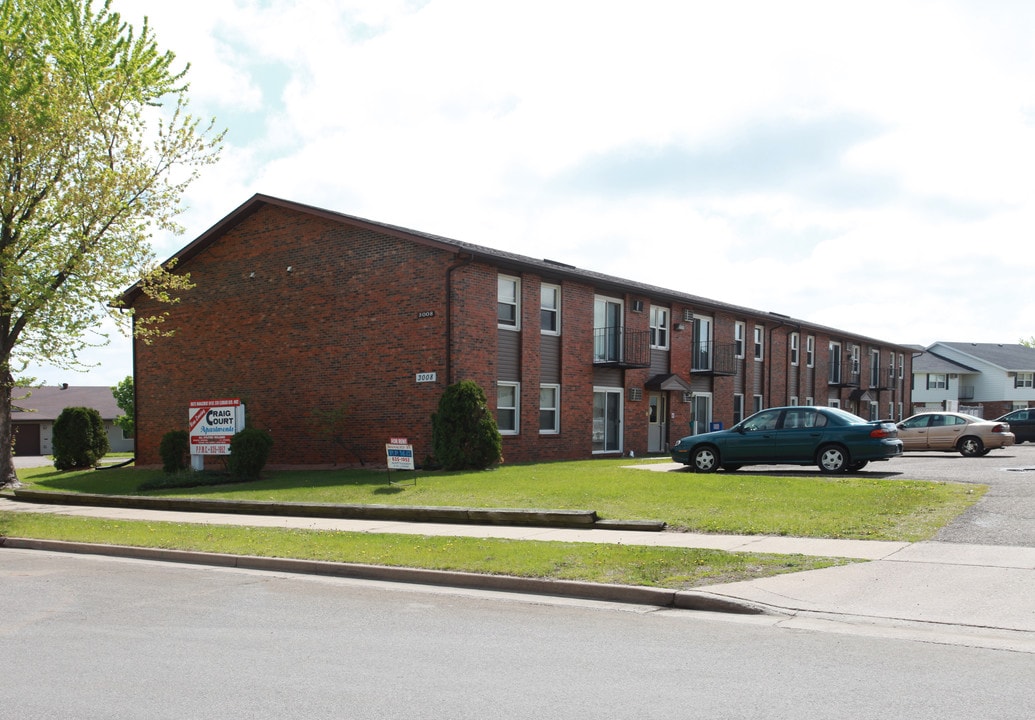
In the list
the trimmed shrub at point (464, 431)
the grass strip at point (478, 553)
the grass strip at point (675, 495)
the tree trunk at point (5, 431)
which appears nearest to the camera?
the grass strip at point (478, 553)

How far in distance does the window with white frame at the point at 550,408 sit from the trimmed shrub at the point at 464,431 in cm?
411

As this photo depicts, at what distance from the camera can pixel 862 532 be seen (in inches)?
437

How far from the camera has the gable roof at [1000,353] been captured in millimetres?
70050

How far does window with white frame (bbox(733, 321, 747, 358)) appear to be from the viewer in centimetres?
3350

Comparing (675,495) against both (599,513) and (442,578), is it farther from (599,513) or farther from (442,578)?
(442,578)

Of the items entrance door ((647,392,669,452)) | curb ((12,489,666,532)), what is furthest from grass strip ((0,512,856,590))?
entrance door ((647,392,669,452))

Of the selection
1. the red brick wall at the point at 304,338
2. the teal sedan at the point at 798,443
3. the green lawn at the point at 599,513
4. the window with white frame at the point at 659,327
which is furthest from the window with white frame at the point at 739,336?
the red brick wall at the point at 304,338

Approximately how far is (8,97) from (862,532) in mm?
17465

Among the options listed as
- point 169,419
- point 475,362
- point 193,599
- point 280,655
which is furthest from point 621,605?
point 169,419

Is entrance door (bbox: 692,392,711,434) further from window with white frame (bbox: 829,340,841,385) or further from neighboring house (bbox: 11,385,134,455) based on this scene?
neighboring house (bbox: 11,385,134,455)

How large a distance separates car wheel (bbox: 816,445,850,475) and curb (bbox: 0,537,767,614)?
37.0 ft

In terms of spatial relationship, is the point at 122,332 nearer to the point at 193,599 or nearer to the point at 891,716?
the point at 193,599

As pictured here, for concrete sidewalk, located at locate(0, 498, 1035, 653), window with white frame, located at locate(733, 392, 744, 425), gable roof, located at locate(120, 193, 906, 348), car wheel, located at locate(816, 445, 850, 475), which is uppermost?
gable roof, located at locate(120, 193, 906, 348)

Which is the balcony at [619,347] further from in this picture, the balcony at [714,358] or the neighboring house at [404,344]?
the balcony at [714,358]
